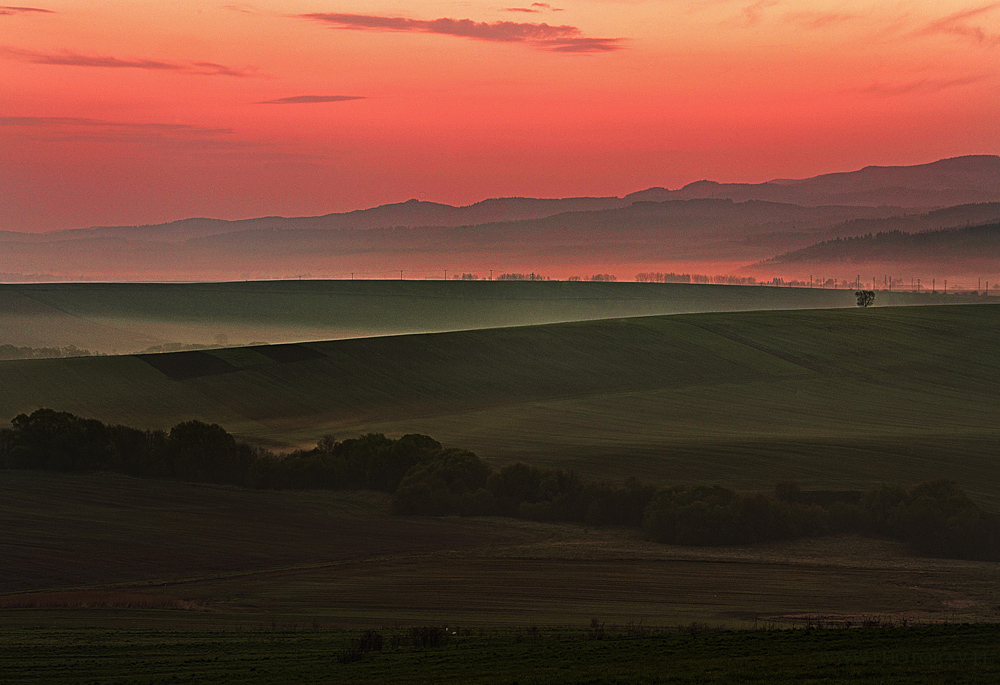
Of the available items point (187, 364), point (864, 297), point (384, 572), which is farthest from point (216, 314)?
point (384, 572)

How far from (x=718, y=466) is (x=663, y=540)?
→ 13875 millimetres

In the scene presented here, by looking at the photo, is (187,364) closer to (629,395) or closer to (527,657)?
(629,395)

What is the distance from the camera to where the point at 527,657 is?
27.5 m

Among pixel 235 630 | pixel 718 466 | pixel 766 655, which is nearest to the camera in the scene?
pixel 766 655

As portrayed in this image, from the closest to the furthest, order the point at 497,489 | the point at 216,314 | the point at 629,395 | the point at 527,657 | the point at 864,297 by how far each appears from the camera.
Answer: the point at 527,657 → the point at 497,489 → the point at 629,395 → the point at 864,297 → the point at 216,314

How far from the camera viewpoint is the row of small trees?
55.1 m

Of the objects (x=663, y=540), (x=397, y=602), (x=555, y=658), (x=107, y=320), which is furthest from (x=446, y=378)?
(x=107, y=320)

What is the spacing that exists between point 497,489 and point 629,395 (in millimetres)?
34645

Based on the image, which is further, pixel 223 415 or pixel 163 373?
pixel 163 373

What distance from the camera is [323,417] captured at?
87.9 metres

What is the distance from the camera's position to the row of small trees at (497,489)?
181 ft

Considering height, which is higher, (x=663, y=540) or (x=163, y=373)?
(x=163, y=373)

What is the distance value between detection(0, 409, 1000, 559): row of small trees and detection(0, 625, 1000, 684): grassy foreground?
24.5 meters

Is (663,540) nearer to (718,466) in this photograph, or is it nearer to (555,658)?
(718,466)
